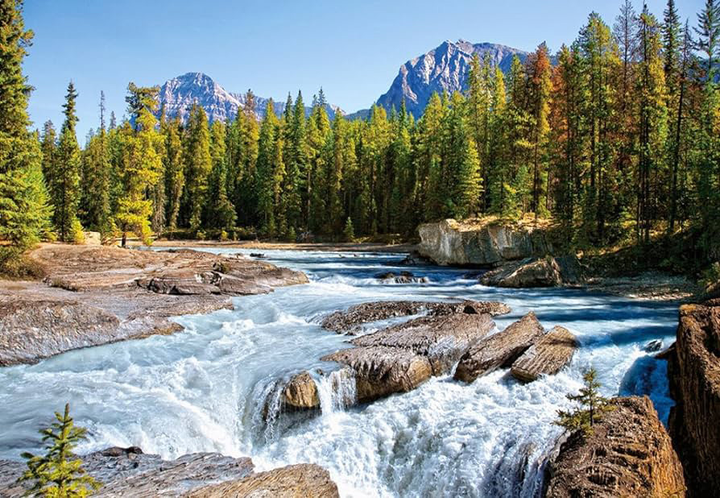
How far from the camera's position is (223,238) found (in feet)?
200

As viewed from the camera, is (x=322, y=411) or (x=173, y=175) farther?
(x=173, y=175)

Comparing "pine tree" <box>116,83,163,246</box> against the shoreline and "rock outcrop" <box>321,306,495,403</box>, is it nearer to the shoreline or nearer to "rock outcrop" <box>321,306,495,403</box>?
the shoreline

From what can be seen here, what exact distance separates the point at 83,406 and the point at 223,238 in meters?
53.4

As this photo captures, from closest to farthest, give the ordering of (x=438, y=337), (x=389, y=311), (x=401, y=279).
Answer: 1. (x=438, y=337)
2. (x=389, y=311)
3. (x=401, y=279)

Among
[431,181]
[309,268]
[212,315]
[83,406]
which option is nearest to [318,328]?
[212,315]

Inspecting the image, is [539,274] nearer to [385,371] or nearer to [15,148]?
[385,371]

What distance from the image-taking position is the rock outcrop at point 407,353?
9.98 metres

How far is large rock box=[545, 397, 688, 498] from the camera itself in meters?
5.19

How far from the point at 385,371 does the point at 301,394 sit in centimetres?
192

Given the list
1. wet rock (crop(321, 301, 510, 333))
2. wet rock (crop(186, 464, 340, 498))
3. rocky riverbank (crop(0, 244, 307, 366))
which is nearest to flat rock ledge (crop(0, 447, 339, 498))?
wet rock (crop(186, 464, 340, 498))

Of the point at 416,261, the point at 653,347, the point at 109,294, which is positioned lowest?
the point at 653,347

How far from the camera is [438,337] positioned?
38.5 ft

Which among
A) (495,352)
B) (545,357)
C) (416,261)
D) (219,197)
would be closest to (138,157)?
(416,261)

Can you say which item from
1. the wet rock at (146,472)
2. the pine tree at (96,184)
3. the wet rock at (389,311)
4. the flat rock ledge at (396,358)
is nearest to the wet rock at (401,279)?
the wet rock at (389,311)
